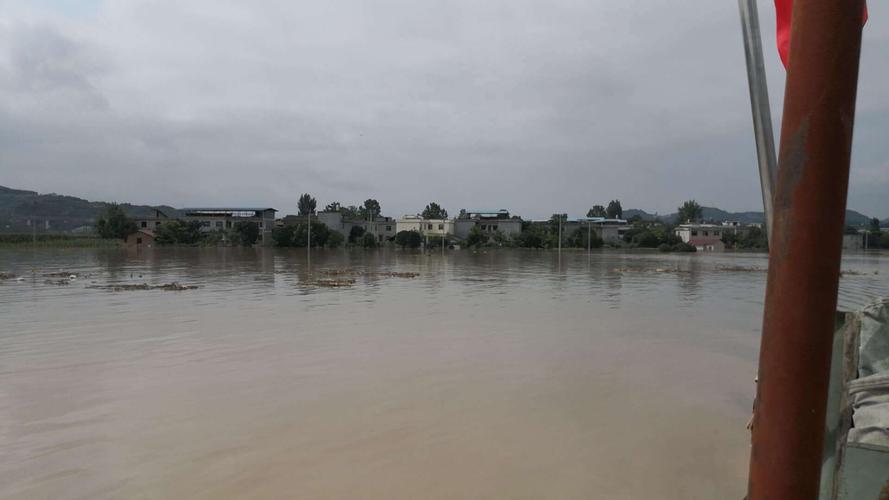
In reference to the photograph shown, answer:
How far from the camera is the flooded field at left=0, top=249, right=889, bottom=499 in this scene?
469 cm

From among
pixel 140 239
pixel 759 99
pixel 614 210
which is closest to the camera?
pixel 759 99

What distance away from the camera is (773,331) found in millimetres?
1481

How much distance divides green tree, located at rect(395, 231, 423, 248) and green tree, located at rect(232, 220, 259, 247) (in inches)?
643

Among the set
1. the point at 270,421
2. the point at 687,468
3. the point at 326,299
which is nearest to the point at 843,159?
the point at 687,468

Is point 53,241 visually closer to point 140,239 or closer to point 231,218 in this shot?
point 140,239

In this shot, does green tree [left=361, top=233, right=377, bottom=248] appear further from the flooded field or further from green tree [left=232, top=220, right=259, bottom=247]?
the flooded field

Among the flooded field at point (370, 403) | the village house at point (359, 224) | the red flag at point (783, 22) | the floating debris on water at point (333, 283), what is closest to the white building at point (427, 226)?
the village house at point (359, 224)

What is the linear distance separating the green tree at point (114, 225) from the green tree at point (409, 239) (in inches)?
1199

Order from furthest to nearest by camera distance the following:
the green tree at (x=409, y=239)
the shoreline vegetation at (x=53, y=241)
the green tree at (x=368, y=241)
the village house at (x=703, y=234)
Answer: the village house at (x=703, y=234)
the green tree at (x=368, y=241)
the green tree at (x=409, y=239)
the shoreline vegetation at (x=53, y=241)

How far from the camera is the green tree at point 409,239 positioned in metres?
66.6

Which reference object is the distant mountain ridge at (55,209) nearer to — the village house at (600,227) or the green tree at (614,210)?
the green tree at (614,210)

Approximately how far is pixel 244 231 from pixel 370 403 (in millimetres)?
62929

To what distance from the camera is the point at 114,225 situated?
65.5 meters

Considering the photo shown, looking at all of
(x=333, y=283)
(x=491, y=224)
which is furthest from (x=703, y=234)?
(x=333, y=283)
